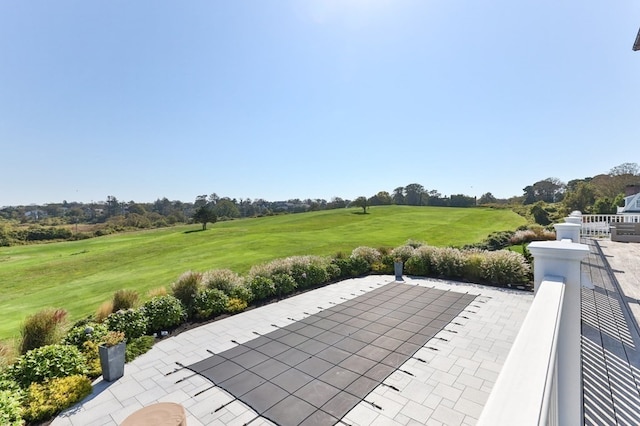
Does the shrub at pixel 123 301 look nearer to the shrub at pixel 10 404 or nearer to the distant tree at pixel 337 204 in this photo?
the shrub at pixel 10 404

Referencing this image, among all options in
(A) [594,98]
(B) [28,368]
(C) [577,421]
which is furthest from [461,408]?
(A) [594,98]

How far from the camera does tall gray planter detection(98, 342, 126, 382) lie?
4718 millimetres

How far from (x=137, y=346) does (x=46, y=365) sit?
56.6 inches

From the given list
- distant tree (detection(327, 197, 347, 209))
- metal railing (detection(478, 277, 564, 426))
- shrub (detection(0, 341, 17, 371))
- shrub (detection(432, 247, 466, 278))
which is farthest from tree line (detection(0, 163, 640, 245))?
shrub (detection(0, 341, 17, 371))

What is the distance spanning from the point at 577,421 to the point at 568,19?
9.83 metres

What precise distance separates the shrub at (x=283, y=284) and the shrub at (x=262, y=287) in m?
0.15

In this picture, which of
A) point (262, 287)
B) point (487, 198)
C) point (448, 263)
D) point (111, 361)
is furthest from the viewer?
point (487, 198)

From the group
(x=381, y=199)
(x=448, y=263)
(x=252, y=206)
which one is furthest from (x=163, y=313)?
(x=252, y=206)

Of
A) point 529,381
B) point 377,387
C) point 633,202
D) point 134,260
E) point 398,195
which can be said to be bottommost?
point 134,260

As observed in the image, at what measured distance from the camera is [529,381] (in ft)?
2.55

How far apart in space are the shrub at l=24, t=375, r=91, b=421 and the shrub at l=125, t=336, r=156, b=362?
3.01 feet

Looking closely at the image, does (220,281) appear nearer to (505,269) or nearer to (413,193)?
(505,269)

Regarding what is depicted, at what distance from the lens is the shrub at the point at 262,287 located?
8391 millimetres

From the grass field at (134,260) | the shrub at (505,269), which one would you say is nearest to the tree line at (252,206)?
the grass field at (134,260)
